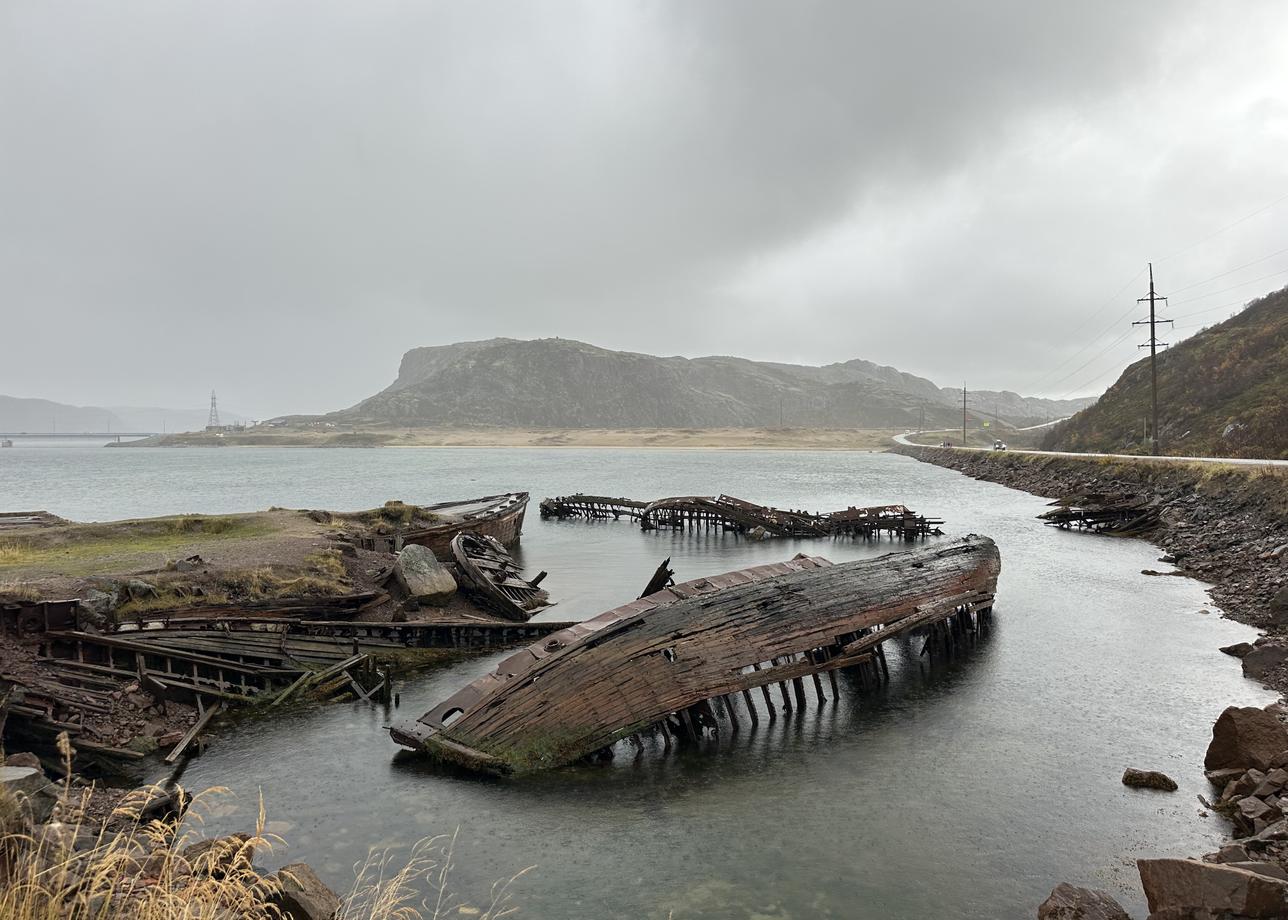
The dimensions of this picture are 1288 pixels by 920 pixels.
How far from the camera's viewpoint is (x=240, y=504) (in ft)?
245

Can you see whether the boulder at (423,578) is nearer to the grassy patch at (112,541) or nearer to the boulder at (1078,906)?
the grassy patch at (112,541)

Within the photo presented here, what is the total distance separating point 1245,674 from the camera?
2019cm

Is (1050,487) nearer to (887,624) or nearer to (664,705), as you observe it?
(887,624)

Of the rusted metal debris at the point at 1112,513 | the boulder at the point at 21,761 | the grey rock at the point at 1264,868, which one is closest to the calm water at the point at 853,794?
the grey rock at the point at 1264,868

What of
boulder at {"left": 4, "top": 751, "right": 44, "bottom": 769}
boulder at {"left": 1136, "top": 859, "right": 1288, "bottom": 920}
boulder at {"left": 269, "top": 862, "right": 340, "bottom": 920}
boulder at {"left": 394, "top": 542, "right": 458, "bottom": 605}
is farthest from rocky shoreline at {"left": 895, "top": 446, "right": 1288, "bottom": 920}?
boulder at {"left": 394, "top": 542, "right": 458, "bottom": 605}

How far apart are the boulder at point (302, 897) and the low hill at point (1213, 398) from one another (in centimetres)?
6269

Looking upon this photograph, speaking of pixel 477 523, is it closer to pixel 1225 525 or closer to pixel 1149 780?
pixel 1149 780

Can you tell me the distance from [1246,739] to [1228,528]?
27.3m

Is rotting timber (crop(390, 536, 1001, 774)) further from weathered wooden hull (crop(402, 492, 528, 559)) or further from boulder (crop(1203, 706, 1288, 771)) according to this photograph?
weathered wooden hull (crop(402, 492, 528, 559))

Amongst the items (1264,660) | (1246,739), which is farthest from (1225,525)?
(1246,739)

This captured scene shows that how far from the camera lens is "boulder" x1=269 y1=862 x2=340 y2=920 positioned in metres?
8.20

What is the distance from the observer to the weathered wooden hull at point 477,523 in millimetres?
35125

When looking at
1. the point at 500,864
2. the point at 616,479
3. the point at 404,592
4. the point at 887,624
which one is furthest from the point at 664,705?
the point at 616,479

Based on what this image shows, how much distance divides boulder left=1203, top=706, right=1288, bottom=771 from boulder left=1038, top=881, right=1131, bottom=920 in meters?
5.75
